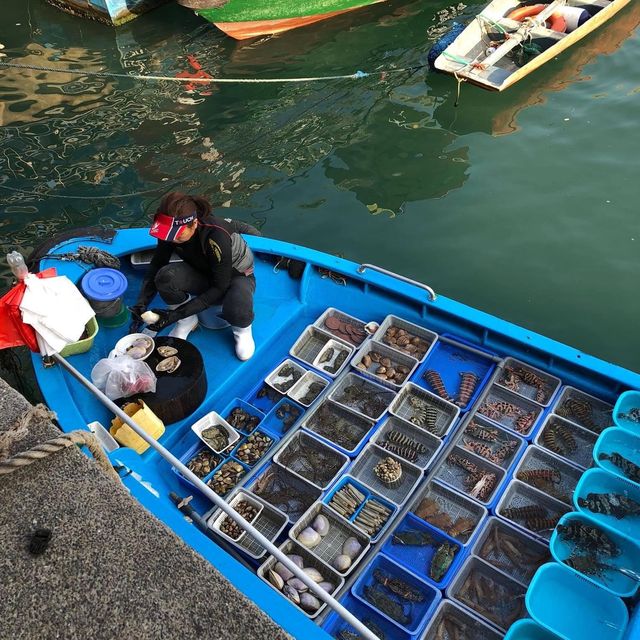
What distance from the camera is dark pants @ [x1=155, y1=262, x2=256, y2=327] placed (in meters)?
4.96

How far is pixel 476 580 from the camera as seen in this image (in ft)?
12.7

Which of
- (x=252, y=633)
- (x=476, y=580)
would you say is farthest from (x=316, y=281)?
(x=252, y=633)

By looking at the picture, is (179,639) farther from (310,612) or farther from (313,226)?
(313,226)

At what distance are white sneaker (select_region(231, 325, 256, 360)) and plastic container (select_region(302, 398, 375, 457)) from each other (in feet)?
2.79

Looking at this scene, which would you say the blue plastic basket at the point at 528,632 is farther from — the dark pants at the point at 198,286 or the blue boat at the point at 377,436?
the dark pants at the point at 198,286

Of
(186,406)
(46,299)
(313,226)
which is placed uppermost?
(46,299)

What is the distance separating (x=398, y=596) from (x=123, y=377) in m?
2.53

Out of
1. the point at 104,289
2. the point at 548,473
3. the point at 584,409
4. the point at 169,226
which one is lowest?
the point at 548,473

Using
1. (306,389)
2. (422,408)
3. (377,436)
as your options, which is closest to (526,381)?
(422,408)

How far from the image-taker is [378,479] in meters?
4.46

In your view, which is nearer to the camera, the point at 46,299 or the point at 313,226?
the point at 46,299

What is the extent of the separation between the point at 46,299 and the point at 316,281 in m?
2.56

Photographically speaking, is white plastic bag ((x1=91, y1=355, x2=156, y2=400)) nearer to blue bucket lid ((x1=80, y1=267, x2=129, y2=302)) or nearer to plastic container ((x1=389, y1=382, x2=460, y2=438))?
blue bucket lid ((x1=80, y1=267, x2=129, y2=302))

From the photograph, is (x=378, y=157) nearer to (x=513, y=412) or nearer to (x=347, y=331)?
(x=347, y=331)
